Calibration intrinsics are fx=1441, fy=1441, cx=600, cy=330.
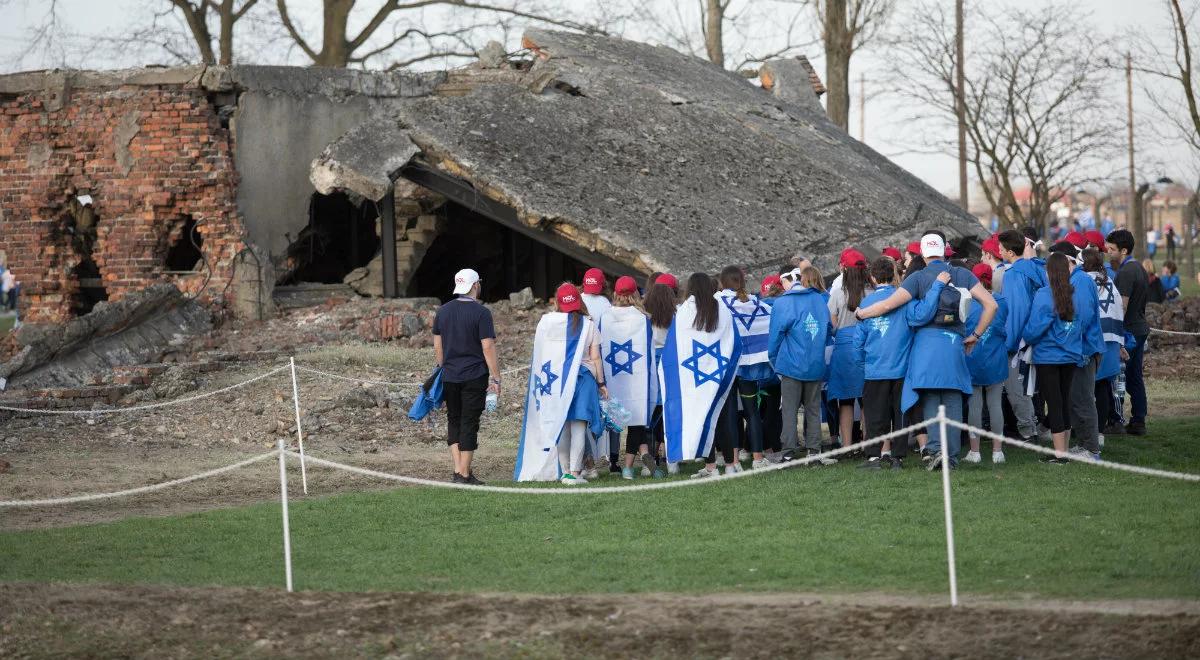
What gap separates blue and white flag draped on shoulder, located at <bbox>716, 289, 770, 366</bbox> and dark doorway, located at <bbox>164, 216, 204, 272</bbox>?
11.5 meters

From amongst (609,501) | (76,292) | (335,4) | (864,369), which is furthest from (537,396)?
(335,4)

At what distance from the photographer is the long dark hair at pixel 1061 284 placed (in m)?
10.7

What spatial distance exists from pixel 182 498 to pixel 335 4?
2152cm

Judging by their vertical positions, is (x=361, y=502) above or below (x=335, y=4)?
below

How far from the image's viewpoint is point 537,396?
11.4 metres

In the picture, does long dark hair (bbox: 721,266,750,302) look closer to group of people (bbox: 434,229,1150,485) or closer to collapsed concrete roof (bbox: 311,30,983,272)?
group of people (bbox: 434,229,1150,485)

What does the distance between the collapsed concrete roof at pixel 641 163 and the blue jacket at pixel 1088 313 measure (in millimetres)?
7225

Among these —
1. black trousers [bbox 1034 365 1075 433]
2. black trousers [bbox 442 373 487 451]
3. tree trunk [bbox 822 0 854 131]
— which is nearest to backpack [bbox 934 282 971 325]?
black trousers [bbox 1034 365 1075 433]

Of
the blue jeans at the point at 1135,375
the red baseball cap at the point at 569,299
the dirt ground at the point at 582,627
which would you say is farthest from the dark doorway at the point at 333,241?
the dirt ground at the point at 582,627

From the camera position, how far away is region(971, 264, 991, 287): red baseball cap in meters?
11.8

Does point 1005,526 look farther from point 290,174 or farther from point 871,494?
point 290,174

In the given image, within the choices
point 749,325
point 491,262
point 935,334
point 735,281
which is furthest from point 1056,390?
point 491,262

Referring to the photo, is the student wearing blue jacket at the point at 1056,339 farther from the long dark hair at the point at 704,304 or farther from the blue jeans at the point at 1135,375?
the blue jeans at the point at 1135,375

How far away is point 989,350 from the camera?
1116cm
